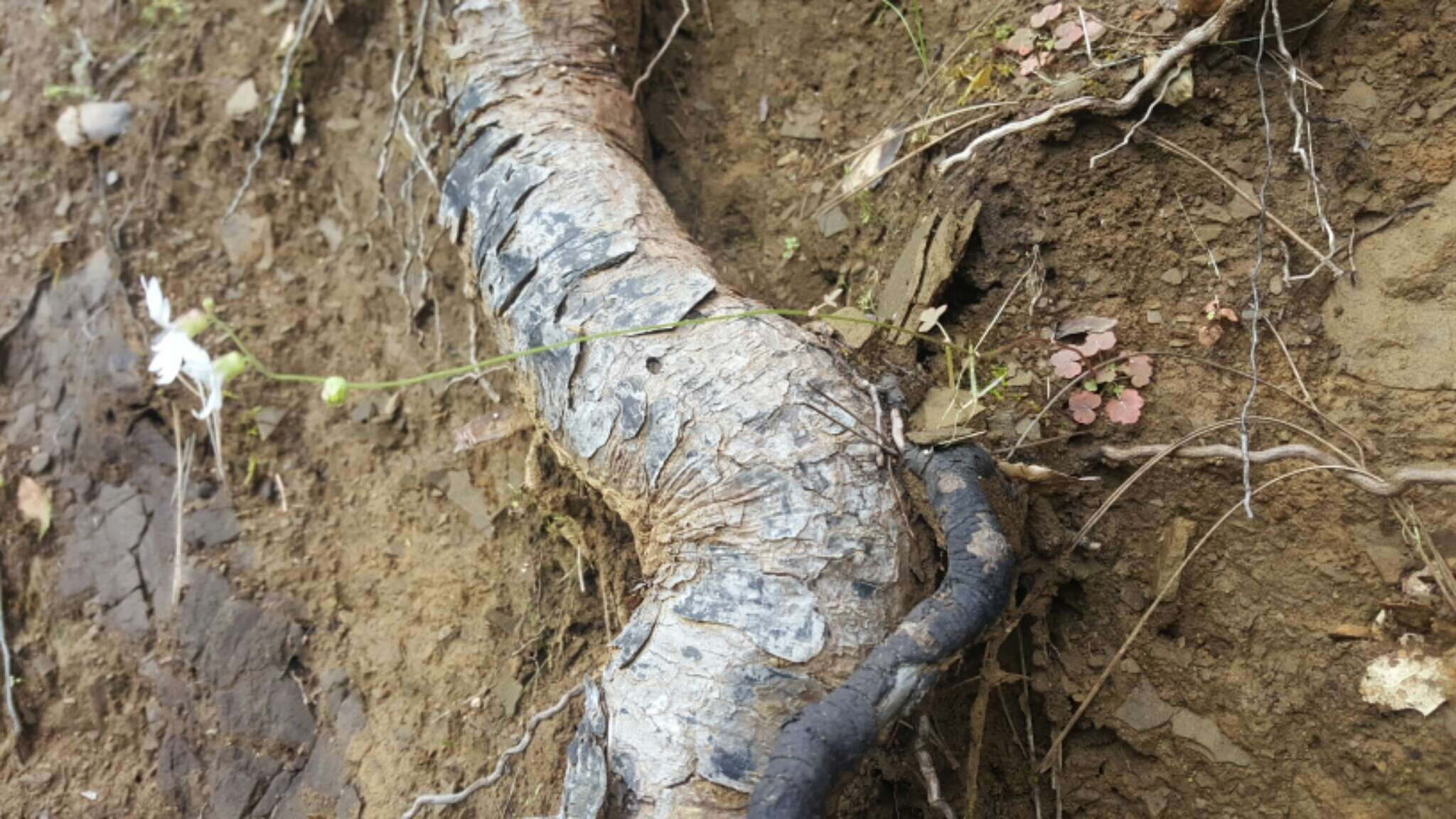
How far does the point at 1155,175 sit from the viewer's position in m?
1.71

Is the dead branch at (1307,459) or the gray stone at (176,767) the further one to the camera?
the gray stone at (176,767)

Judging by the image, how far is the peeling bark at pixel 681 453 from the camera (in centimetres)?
145

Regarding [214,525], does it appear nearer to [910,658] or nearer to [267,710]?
[267,710]

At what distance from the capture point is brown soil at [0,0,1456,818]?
1.55 metres

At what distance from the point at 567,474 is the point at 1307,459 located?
1.45m

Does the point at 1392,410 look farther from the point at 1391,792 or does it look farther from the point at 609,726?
the point at 609,726

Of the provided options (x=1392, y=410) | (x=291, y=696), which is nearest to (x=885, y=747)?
(x=1392, y=410)

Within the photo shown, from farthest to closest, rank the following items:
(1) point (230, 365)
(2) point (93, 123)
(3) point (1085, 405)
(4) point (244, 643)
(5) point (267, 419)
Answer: (2) point (93, 123), (5) point (267, 419), (4) point (244, 643), (3) point (1085, 405), (1) point (230, 365)

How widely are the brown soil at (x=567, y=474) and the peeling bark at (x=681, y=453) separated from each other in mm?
207

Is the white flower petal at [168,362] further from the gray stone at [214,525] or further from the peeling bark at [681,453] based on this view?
the gray stone at [214,525]

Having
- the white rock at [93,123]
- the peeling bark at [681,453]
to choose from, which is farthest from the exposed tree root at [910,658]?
the white rock at [93,123]

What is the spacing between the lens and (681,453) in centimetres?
164

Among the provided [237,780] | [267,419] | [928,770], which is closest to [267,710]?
[237,780]

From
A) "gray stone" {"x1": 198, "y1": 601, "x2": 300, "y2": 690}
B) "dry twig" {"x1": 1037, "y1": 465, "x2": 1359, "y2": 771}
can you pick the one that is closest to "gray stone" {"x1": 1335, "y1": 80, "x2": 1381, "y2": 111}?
"dry twig" {"x1": 1037, "y1": 465, "x2": 1359, "y2": 771}
